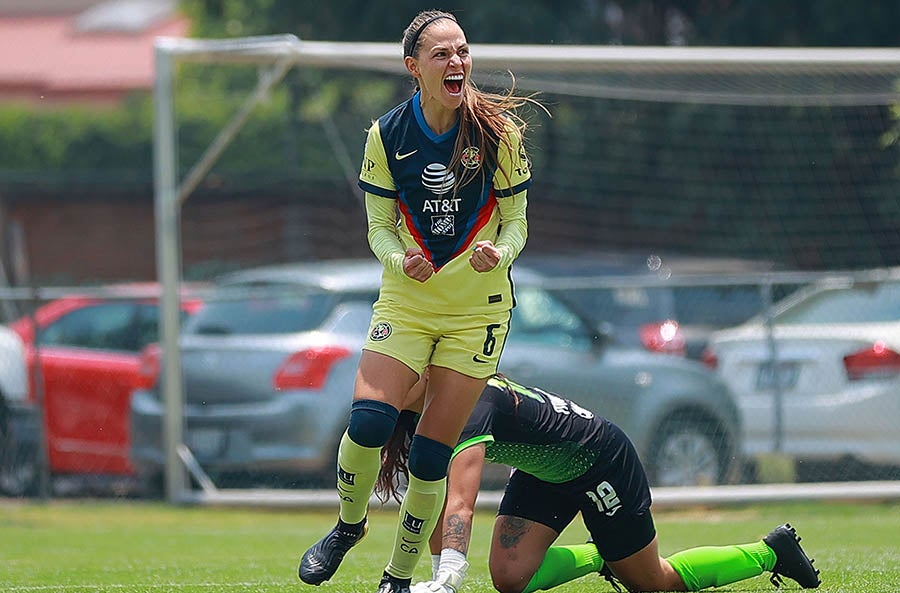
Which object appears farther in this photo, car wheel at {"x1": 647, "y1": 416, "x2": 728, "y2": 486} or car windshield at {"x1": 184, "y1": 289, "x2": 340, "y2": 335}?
car wheel at {"x1": 647, "y1": 416, "x2": 728, "y2": 486}

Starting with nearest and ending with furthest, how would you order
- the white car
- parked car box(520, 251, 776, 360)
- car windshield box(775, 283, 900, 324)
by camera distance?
the white car
car windshield box(775, 283, 900, 324)
parked car box(520, 251, 776, 360)

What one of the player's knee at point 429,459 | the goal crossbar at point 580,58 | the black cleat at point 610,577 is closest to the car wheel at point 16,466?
the goal crossbar at point 580,58

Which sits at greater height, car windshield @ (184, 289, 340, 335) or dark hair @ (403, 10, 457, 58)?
dark hair @ (403, 10, 457, 58)

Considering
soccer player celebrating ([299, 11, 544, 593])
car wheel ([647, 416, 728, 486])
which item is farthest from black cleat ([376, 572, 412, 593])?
car wheel ([647, 416, 728, 486])

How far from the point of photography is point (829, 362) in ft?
36.3

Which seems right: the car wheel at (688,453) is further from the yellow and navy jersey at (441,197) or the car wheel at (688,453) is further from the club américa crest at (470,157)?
the club américa crest at (470,157)

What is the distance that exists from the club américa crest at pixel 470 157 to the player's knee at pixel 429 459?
0.96 meters

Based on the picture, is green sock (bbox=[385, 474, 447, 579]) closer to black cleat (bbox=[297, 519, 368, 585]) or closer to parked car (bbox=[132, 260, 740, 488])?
black cleat (bbox=[297, 519, 368, 585])

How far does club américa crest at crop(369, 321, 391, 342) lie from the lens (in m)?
5.11

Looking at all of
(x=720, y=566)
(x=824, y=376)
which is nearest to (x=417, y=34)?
(x=720, y=566)

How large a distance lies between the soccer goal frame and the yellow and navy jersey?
5.13 m

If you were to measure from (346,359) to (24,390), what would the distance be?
9.25ft

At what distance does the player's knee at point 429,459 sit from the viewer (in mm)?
5055

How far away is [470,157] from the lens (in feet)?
16.9
